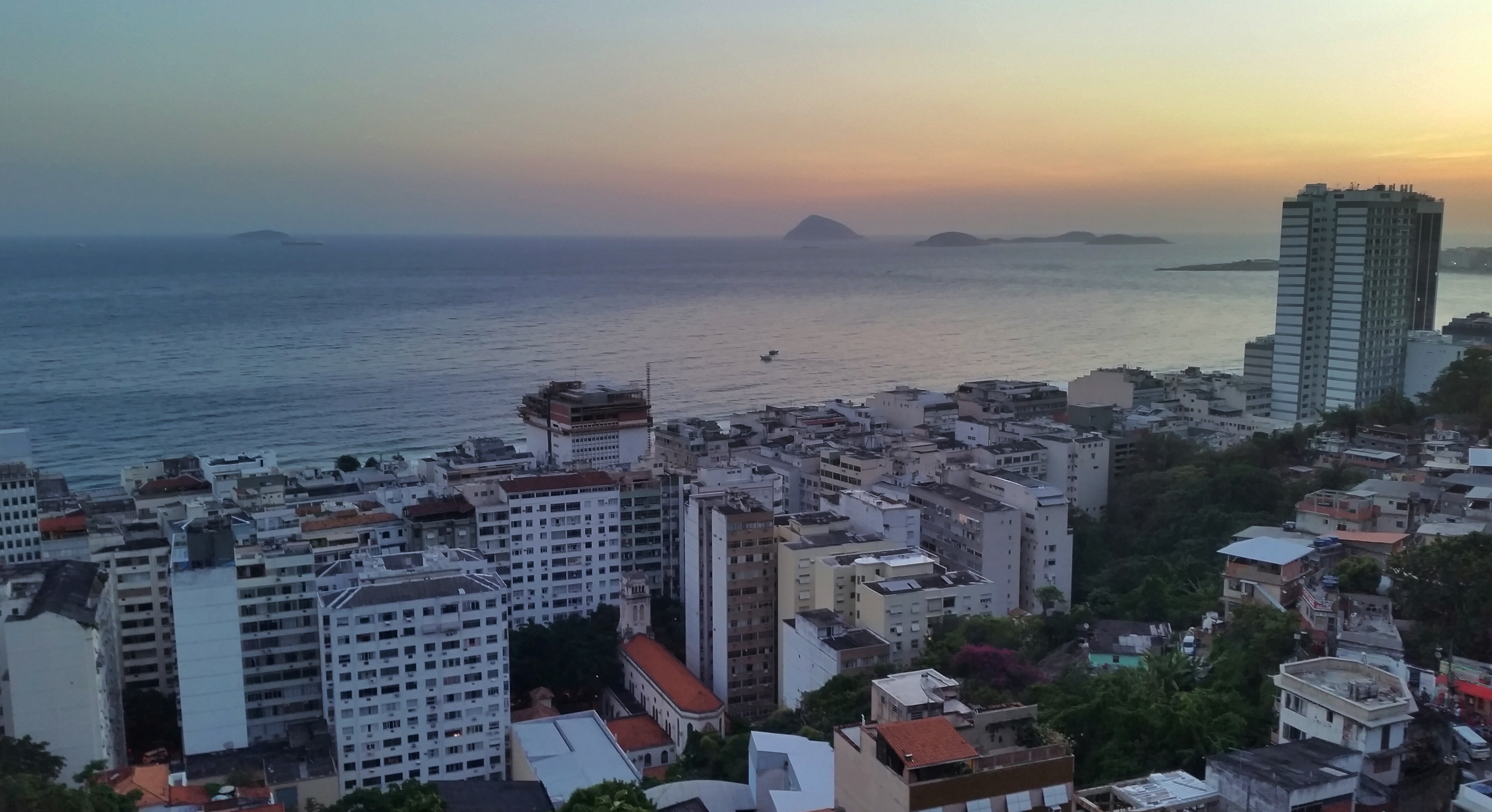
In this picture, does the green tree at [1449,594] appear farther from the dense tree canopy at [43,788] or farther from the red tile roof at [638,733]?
the dense tree canopy at [43,788]

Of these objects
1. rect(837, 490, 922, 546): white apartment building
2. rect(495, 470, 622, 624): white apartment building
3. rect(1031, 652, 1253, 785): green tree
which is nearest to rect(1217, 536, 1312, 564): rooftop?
rect(1031, 652, 1253, 785): green tree

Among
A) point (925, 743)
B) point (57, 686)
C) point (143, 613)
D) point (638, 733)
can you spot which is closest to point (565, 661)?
point (638, 733)

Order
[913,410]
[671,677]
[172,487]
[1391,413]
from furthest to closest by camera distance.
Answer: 1. [913,410]
2. [1391,413]
3. [172,487]
4. [671,677]

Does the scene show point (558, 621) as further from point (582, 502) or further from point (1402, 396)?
point (1402, 396)

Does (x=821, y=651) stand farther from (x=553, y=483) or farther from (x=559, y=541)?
(x=553, y=483)

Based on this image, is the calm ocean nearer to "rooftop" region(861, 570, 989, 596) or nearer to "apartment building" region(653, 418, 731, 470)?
"apartment building" region(653, 418, 731, 470)

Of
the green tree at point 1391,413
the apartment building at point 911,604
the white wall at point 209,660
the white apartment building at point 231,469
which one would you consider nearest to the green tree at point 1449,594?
the apartment building at point 911,604

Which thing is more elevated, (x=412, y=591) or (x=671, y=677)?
(x=412, y=591)
